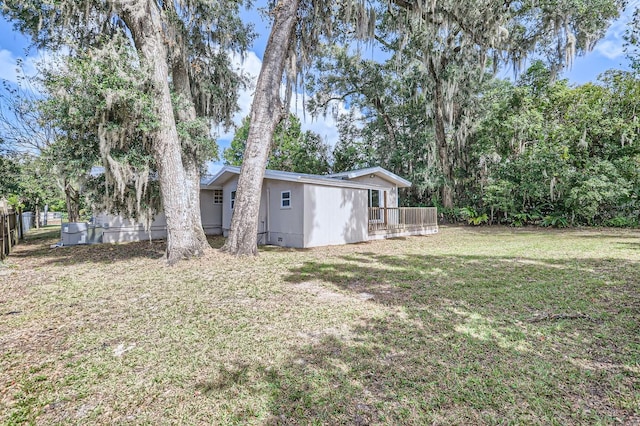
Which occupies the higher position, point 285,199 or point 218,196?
point 218,196

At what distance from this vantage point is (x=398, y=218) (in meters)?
13.3

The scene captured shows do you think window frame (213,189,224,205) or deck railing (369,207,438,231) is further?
window frame (213,189,224,205)

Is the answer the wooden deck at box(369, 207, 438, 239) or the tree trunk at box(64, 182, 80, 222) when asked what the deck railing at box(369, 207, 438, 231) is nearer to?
the wooden deck at box(369, 207, 438, 239)

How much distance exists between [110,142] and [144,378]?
19.1 feet

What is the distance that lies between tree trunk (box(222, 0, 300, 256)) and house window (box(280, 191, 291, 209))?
2.41 m

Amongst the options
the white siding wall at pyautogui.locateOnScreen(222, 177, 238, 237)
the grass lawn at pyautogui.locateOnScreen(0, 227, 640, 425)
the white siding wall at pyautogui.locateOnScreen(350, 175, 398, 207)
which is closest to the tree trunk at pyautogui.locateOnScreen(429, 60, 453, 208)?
the white siding wall at pyautogui.locateOnScreen(350, 175, 398, 207)

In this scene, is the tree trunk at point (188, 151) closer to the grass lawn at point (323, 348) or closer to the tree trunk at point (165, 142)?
the tree trunk at point (165, 142)

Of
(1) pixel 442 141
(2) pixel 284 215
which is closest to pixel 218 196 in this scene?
→ (2) pixel 284 215

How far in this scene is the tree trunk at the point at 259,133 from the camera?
305 inches

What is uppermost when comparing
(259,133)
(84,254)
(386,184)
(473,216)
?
(259,133)

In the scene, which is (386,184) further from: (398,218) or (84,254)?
(84,254)

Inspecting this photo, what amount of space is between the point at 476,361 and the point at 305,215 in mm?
7342

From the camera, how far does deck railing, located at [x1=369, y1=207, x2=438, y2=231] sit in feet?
40.8

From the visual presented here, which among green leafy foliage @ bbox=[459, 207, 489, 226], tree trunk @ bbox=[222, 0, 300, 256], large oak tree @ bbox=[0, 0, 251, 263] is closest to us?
large oak tree @ bbox=[0, 0, 251, 263]
